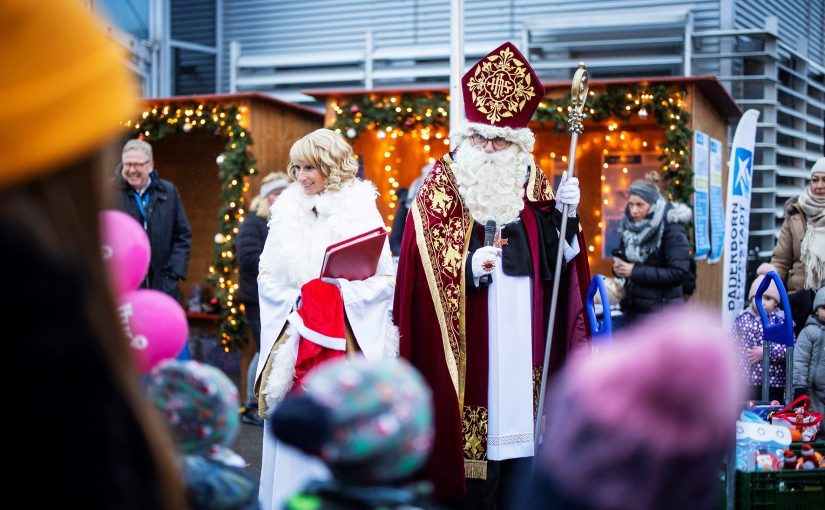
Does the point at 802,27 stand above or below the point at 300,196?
above

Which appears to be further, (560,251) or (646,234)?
(646,234)

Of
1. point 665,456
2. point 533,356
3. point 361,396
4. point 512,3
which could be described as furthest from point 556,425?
point 512,3

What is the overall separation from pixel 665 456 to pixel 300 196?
143 inches

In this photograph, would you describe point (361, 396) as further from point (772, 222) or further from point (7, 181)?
point (772, 222)

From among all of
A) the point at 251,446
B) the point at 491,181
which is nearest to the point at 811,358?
the point at 491,181

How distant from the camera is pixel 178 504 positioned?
133cm

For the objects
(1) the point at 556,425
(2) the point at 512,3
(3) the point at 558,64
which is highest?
(2) the point at 512,3

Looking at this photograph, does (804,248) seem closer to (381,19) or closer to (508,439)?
(508,439)

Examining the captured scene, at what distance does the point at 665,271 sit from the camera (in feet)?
22.9

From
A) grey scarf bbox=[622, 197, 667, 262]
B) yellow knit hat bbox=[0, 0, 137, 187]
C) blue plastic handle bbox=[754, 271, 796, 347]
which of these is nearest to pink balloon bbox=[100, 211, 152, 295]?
yellow knit hat bbox=[0, 0, 137, 187]

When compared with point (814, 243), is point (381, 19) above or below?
above

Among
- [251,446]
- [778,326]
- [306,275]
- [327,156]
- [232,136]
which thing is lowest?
[251,446]

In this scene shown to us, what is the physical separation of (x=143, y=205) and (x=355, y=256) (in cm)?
287

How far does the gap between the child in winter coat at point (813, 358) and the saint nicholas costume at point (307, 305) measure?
2.76m
